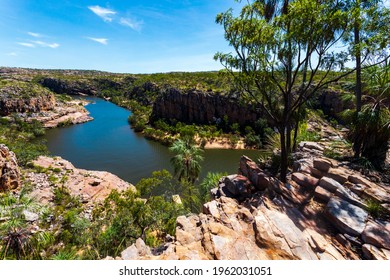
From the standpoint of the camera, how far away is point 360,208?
25.6 ft

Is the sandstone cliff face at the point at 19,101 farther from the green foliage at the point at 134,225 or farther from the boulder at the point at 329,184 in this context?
the boulder at the point at 329,184

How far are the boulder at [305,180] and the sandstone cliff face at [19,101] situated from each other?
90.6 metres

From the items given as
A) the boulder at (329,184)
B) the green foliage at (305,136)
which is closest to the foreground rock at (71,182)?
the green foliage at (305,136)

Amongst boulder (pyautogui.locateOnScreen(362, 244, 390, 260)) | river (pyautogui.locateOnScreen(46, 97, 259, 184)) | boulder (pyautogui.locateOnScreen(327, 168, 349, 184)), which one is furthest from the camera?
river (pyautogui.locateOnScreen(46, 97, 259, 184))

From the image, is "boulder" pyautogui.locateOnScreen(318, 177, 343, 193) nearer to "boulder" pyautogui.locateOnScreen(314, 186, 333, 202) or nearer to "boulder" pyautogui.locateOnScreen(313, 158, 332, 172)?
"boulder" pyautogui.locateOnScreen(314, 186, 333, 202)

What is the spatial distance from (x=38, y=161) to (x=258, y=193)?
35492 millimetres

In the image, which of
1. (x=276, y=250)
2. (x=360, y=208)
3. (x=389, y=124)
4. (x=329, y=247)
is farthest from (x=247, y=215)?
(x=389, y=124)

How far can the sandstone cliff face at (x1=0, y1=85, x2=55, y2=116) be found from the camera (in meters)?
70.6

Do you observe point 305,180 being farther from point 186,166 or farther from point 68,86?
point 68,86

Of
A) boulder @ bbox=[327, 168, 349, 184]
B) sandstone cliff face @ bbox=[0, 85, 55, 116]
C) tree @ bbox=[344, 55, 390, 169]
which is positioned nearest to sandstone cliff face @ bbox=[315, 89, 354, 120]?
tree @ bbox=[344, 55, 390, 169]

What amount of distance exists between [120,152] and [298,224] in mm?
45534

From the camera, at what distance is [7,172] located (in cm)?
2370

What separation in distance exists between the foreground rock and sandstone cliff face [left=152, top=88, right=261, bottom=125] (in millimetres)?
39739

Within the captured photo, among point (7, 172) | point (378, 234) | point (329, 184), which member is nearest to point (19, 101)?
point (7, 172)
